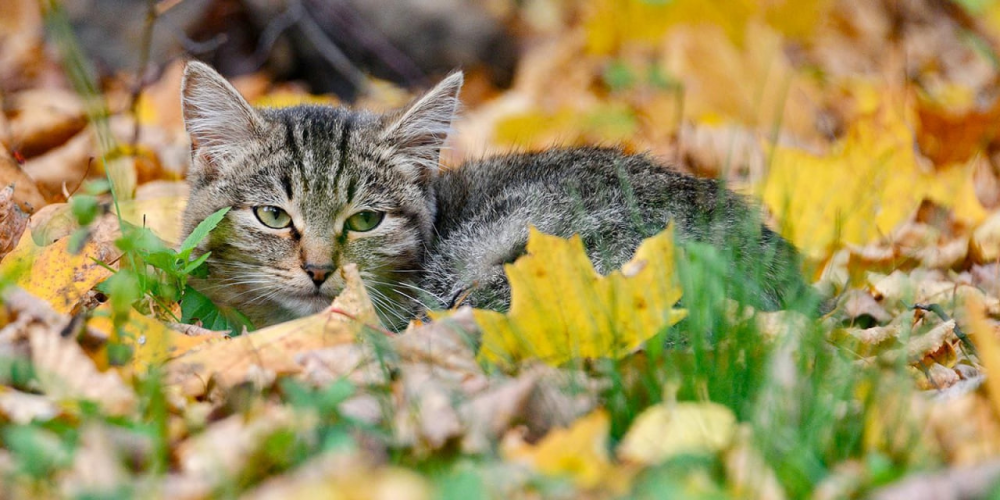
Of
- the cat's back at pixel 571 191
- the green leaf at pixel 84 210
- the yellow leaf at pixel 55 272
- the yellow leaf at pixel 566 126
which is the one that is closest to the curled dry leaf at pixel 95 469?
the green leaf at pixel 84 210

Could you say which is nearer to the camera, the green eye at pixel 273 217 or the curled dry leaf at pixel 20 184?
the green eye at pixel 273 217

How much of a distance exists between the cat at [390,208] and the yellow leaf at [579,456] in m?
1.02

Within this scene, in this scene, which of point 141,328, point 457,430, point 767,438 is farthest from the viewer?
point 141,328

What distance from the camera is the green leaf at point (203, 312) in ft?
7.85

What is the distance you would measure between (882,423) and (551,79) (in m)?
4.71

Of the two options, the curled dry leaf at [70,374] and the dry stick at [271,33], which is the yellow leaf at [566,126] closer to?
the dry stick at [271,33]

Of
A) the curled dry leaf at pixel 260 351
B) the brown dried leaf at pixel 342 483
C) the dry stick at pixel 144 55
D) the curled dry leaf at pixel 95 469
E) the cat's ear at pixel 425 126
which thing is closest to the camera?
the brown dried leaf at pixel 342 483

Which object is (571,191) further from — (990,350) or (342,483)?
(342,483)

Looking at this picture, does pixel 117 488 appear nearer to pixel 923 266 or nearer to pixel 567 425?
pixel 567 425

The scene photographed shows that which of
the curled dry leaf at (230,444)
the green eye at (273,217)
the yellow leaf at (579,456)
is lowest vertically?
the green eye at (273,217)

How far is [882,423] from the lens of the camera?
156 cm

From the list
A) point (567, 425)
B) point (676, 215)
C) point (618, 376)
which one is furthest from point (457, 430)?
point (676, 215)

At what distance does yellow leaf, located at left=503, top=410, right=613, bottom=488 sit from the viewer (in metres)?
1.38

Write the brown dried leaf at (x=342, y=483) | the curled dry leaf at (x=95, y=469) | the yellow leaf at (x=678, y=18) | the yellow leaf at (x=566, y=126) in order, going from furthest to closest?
the yellow leaf at (x=678, y=18), the yellow leaf at (x=566, y=126), the curled dry leaf at (x=95, y=469), the brown dried leaf at (x=342, y=483)
